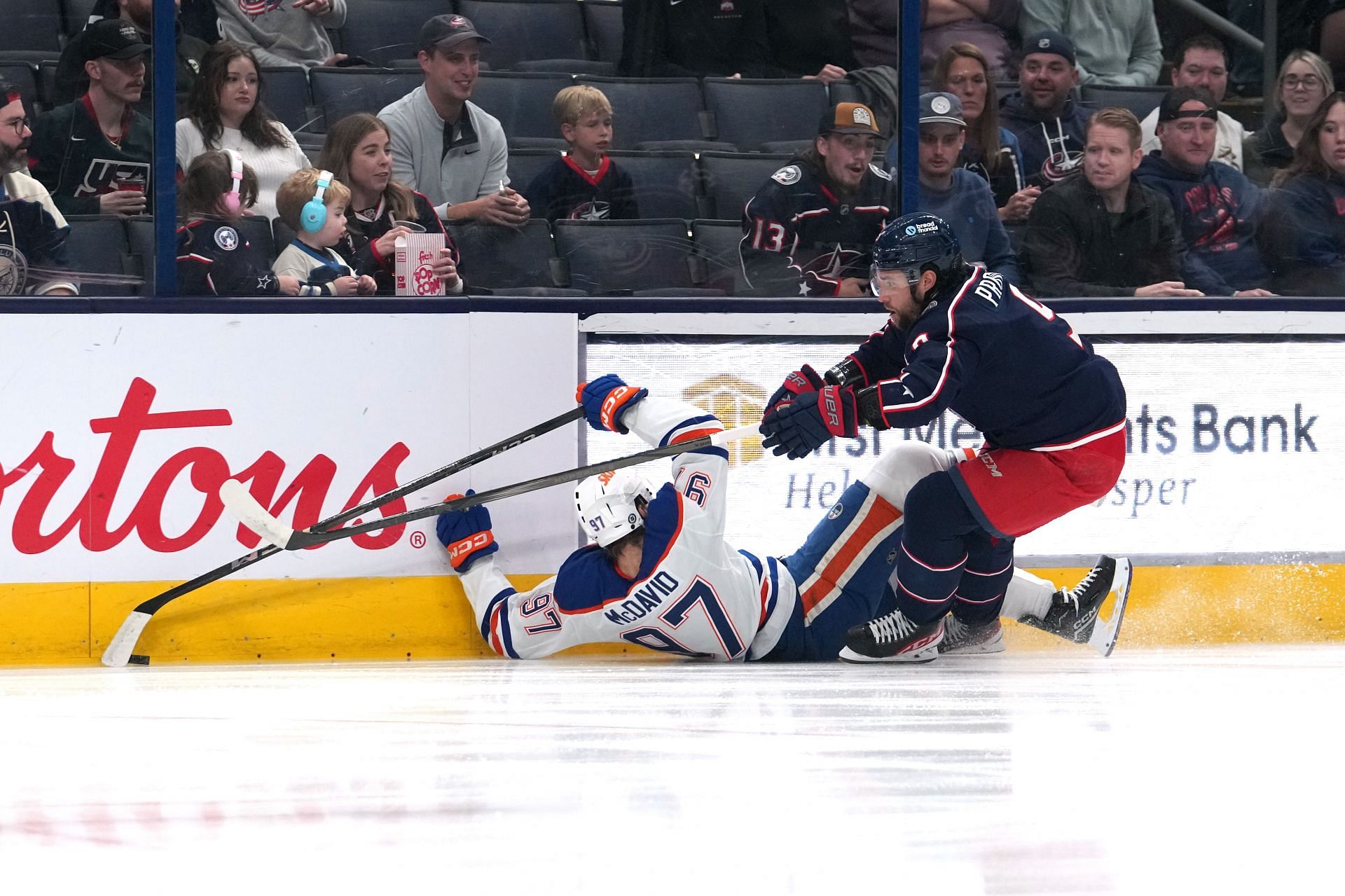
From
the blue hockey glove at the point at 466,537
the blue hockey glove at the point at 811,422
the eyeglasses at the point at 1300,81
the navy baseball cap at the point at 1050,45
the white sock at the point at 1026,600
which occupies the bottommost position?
the white sock at the point at 1026,600

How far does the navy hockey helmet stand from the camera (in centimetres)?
355

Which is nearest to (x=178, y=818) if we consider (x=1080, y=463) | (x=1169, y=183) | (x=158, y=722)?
(x=158, y=722)

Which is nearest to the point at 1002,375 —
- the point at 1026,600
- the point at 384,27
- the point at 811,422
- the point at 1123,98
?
the point at 811,422

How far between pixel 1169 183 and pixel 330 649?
112 inches

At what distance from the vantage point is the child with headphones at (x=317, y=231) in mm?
4039

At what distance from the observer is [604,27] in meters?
4.32

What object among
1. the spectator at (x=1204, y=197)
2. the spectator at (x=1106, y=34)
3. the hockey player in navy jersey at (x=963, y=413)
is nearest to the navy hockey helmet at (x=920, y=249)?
the hockey player in navy jersey at (x=963, y=413)

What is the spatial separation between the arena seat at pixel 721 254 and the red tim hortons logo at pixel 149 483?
1.01 metres

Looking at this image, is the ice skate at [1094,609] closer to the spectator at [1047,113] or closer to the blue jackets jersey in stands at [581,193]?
the spectator at [1047,113]

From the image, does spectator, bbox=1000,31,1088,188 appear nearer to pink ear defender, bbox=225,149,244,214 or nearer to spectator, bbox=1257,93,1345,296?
spectator, bbox=1257,93,1345,296

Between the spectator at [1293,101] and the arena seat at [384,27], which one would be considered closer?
the arena seat at [384,27]

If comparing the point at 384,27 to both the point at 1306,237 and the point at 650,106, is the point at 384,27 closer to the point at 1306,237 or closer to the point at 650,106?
the point at 650,106

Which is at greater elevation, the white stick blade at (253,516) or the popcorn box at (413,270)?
the popcorn box at (413,270)

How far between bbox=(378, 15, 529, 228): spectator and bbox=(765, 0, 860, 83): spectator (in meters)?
0.86
